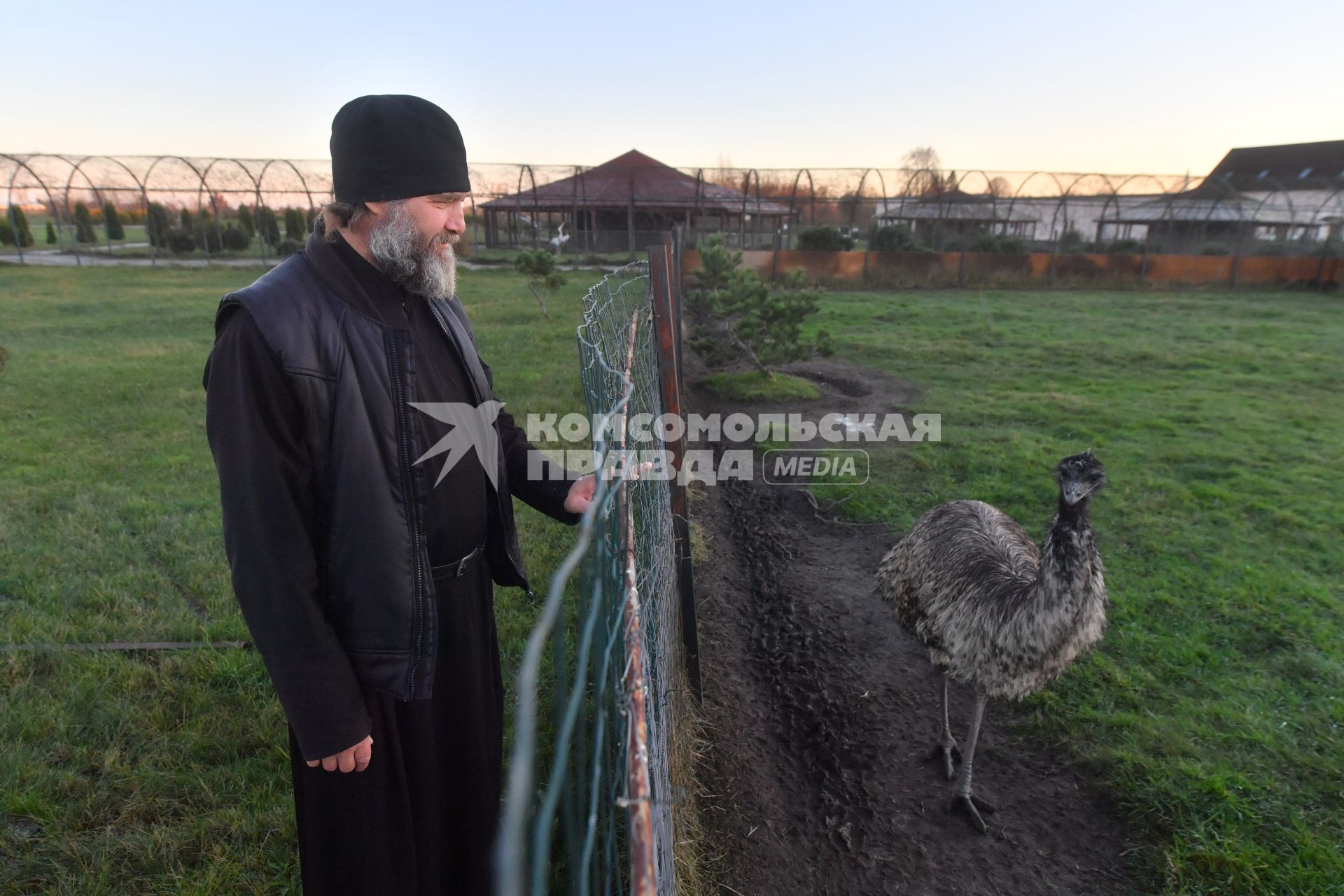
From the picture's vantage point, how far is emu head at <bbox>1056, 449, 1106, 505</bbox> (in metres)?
2.78

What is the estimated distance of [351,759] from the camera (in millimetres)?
1540

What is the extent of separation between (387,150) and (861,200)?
2091 cm

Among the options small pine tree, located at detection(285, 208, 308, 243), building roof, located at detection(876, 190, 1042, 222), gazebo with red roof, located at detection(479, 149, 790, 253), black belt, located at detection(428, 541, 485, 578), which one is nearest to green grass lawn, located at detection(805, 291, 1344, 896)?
black belt, located at detection(428, 541, 485, 578)

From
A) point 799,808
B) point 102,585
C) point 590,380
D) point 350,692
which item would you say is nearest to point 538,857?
point 350,692

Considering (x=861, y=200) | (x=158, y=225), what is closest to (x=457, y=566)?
(x=861, y=200)

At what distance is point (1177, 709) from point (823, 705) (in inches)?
60.4

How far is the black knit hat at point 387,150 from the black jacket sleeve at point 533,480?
55 centimetres

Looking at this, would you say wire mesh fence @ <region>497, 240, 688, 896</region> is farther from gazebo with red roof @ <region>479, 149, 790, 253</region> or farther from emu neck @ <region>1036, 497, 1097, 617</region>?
gazebo with red roof @ <region>479, 149, 790, 253</region>

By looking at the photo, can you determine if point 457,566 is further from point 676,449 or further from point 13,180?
point 13,180

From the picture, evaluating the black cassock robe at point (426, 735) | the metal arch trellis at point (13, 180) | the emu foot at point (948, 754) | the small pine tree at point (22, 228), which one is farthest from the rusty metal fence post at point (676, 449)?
the small pine tree at point (22, 228)

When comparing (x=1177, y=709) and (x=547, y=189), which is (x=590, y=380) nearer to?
(x=1177, y=709)

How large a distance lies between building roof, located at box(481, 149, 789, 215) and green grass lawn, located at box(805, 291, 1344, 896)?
11779mm

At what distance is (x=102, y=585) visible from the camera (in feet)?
12.8

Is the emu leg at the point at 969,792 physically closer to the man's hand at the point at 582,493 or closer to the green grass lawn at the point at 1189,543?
the green grass lawn at the point at 1189,543
